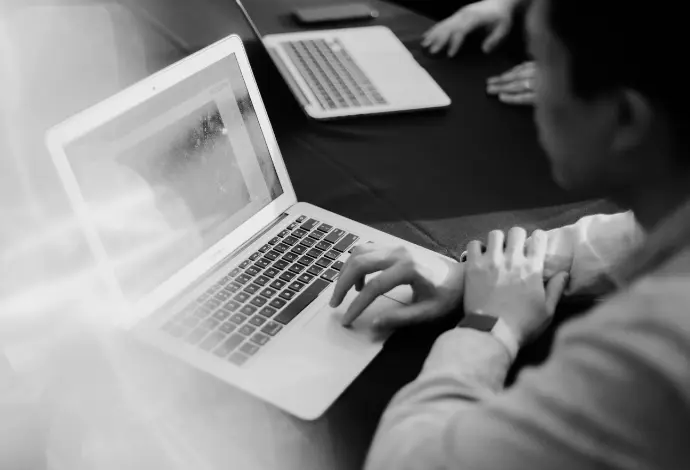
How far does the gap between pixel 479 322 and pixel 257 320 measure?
26 cm

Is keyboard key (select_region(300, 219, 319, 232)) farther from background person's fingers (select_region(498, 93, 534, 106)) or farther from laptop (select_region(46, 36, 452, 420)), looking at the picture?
background person's fingers (select_region(498, 93, 534, 106))

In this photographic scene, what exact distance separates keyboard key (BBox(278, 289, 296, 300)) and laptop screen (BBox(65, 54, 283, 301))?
4.6 inches

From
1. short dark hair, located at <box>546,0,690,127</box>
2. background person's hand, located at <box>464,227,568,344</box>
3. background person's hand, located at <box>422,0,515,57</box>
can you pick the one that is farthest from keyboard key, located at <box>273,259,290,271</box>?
background person's hand, located at <box>422,0,515,57</box>

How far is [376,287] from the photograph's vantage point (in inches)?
30.4

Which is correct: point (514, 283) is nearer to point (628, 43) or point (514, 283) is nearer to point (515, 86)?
point (628, 43)

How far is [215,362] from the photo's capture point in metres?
0.73

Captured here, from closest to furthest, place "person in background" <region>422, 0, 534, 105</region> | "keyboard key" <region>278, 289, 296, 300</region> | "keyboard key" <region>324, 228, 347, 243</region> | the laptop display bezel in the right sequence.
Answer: the laptop display bezel → "keyboard key" <region>278, 289, 296, 300</region> → "keyboard key" <region>324, 228, 347, 243</region> → "person in background" <region>422, 0, 534, 105</region>

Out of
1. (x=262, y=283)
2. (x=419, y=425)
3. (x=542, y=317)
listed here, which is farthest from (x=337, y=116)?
(x=419, y=425)

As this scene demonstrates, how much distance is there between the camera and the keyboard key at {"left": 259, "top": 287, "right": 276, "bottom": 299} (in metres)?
0.81

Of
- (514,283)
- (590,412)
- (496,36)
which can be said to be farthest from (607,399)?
(496,36)

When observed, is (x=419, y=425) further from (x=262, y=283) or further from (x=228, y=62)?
(x=228, y=62)

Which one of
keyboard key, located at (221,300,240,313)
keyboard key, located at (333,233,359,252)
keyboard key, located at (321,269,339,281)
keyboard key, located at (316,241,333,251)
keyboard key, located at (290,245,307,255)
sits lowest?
keyboard key, located at (321,269,339,281)

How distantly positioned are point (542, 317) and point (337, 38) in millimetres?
830

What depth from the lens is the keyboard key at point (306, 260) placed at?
87 centimetres
